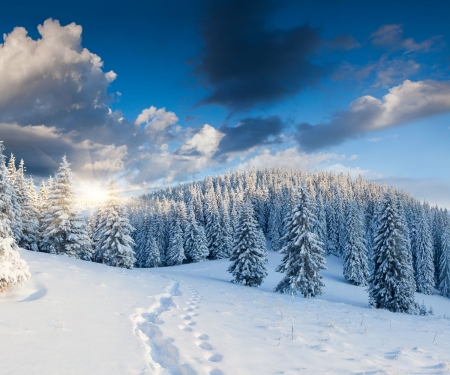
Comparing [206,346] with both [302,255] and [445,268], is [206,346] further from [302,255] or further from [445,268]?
[445,268]

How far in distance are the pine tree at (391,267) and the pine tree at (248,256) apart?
11.2 metres

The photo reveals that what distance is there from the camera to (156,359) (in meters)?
4.73

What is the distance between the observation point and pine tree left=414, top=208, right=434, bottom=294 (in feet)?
179

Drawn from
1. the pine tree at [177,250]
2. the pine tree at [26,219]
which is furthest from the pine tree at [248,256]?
the pine tree at [177,250]

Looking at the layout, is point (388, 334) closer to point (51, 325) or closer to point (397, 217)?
point (51, 325)

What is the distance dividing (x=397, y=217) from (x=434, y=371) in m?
24.7

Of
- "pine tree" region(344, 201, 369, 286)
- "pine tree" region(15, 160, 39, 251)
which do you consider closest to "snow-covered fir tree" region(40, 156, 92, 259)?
"pine tree" region(15, 160, 39, 251)

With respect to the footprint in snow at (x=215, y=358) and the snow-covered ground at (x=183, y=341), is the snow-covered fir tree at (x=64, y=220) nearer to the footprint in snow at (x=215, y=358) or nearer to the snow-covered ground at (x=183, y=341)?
the snow-covered ground at (x=183, y=341)

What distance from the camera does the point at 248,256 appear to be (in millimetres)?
28953

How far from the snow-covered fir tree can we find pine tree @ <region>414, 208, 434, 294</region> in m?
64.0

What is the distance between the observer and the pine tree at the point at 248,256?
28.5 m

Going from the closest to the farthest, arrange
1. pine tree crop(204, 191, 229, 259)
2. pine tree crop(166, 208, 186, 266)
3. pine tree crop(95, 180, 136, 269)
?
pine tree crop(95, 180, 136, 269), pine tree crop(166, 208, 186, 266), pine tree crop(204, 191, 229, 259)

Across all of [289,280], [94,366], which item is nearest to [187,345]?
[94,366]

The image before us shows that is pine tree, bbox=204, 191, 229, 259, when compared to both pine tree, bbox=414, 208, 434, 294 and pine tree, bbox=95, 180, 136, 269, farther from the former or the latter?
pine tree, bbox=414, 208, 434, 294
